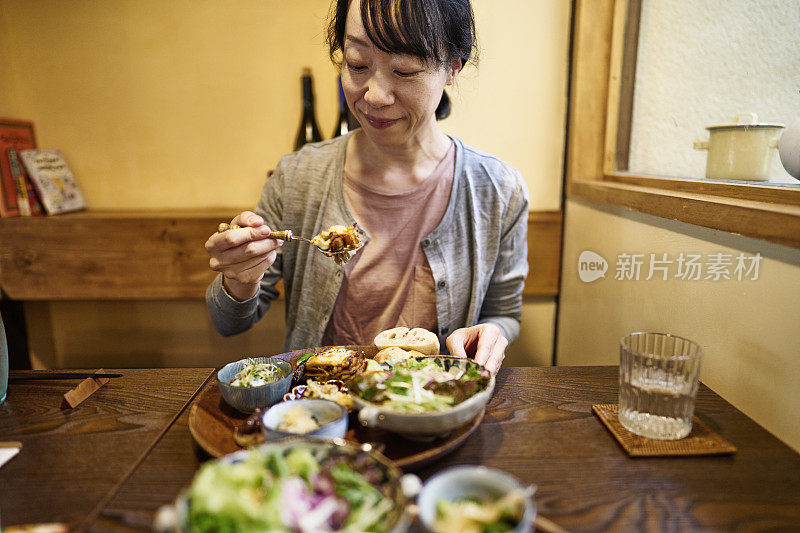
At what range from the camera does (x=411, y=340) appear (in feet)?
4.09

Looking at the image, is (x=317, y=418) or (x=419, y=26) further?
(x=419, y=26)

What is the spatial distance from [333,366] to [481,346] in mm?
353

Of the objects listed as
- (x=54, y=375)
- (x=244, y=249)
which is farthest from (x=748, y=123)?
(x=54, y=375)

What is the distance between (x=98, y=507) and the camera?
2.46 ft

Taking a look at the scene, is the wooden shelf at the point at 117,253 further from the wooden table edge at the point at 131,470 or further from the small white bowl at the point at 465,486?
the small white bowl at the point at 465,486

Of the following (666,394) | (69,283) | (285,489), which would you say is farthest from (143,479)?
(69,283)

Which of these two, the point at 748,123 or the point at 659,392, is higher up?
the point at 748,123

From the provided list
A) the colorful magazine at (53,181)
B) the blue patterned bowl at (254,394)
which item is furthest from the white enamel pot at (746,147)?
the colorful magazine at (53,181)

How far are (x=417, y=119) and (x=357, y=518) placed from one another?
3.66 ft

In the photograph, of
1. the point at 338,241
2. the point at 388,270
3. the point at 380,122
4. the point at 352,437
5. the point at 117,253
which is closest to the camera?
the point at 352,437

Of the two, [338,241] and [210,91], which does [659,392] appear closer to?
[338,241]

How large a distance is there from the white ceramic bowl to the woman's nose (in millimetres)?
815

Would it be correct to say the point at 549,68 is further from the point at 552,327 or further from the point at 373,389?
the point at 373,389

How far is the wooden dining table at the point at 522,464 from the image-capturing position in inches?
28.8
